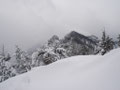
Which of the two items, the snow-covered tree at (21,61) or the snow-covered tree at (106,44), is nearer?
the snow-covered tree at (106,44)

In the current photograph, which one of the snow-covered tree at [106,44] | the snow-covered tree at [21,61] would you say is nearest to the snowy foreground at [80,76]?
the snow-covered tree at [106,44]

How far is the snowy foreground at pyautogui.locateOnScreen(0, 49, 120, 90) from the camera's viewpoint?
3.81 m

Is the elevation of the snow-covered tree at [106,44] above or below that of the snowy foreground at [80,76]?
above

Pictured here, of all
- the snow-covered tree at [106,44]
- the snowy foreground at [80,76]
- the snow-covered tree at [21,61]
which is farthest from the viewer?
the snow-covered tree at [21,61]

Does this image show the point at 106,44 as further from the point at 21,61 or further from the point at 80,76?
the point at 80,76

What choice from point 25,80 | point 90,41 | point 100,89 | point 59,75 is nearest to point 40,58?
point 25,80

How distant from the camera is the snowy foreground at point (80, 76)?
3.81 m

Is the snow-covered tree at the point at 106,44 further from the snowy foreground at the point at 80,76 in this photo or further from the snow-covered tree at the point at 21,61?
the snowy foreground at the point at 80,76

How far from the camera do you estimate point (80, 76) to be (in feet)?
15.8

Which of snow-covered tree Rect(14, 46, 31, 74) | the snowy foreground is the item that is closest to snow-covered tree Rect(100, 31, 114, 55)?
snow-covered tree Rect(14, 46, 31, 74)

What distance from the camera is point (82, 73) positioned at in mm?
4945

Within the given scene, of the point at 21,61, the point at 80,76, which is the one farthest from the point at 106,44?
the point at 80,76

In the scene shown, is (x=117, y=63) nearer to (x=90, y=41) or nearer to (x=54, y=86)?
(x=54, y=86)

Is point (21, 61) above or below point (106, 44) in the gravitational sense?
below
